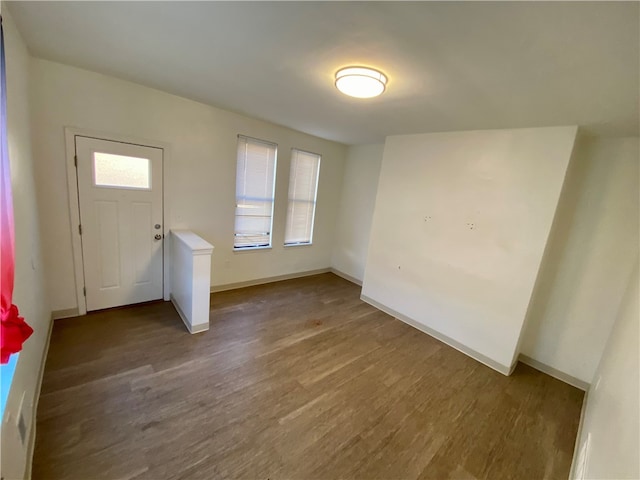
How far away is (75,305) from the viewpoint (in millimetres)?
2822

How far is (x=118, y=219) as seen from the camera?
113 inches

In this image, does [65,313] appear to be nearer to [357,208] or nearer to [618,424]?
[357,208]

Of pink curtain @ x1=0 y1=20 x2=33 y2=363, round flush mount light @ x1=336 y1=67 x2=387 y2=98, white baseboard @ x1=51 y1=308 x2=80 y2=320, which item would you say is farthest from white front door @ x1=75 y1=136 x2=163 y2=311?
round flush mount light @ x1=336 y1=67 x2=387 y2=98

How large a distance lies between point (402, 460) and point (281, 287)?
9.70 feet

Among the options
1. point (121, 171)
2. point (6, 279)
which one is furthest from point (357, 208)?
point (6, 279)

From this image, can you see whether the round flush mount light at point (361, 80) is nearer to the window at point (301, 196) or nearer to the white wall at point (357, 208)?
the window at point (301, 196)

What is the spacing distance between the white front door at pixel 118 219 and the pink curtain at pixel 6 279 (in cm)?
179

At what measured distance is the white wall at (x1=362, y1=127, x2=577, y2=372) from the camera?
2463 millimetres

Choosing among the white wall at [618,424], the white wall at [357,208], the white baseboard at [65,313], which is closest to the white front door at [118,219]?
the white baseboard at [65,313]

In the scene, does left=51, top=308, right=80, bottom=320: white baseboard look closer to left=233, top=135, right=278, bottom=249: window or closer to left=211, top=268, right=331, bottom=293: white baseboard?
left=211, top=268, right=331, bottom=293: white baseboard

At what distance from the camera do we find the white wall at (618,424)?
1044mm

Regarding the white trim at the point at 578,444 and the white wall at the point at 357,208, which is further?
the white wall at the point at 357,208

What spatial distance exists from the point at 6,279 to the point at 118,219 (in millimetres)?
2159

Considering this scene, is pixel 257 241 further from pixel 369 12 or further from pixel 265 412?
pixel 369 12
